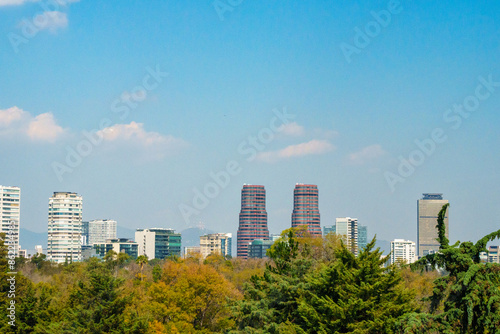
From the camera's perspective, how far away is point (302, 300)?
33500 mm

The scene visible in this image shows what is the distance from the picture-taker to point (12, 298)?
5356 cm

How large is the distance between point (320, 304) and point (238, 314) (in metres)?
9.98

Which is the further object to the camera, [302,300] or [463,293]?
[302,300]

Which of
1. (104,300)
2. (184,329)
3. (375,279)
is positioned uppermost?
(375,279)

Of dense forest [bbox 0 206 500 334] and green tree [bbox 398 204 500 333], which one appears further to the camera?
dense forest [bbox 0 206 500 334]

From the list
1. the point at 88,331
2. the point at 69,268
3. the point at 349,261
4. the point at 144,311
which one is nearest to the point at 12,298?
the point at 144,311

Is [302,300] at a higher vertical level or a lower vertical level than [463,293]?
lower

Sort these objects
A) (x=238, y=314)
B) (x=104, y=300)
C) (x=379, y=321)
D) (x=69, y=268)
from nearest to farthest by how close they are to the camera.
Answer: (x=379, y=321) → (x=238, y=314) → (x=104, y=300) → (x=69, y=268)

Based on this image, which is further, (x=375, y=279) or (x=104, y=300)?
(x=104, y=300)

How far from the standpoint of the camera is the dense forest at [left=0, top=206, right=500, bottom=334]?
1942 centimetres

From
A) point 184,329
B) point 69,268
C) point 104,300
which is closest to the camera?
point 104,300

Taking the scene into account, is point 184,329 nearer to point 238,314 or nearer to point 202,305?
point 202,305

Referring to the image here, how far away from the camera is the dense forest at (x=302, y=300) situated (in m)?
19.4

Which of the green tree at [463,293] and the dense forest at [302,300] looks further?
the dense forest at [302,300]
